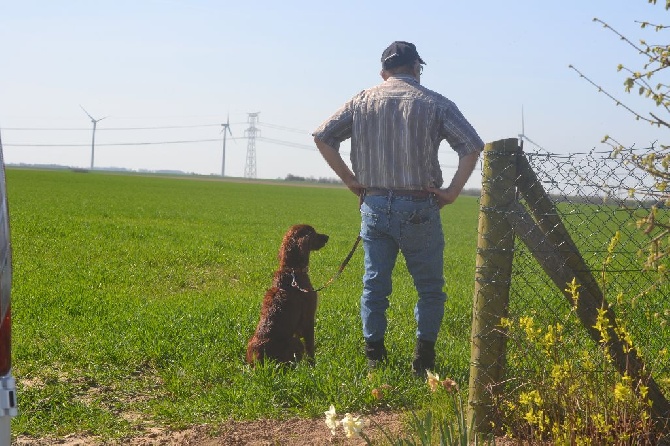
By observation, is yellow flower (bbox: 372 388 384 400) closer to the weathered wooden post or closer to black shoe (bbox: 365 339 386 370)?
the weathered wooden post

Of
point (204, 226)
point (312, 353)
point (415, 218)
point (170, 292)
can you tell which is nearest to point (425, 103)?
point (415, 218)

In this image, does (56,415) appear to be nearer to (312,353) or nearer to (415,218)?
(312,353)

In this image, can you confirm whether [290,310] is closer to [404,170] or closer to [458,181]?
[404,170]

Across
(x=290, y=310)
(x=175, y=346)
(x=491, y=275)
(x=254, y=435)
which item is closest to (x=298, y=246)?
(x=290, y=310)

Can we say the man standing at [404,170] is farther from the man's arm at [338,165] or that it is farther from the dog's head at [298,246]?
the dog's head at [298,246]

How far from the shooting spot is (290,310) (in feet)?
20.7

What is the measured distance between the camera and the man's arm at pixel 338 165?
5.86 meters

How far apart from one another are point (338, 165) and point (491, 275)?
1.91 m

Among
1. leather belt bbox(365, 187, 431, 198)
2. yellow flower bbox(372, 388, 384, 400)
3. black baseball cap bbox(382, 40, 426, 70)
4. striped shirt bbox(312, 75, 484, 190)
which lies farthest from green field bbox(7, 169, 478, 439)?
black baseball cap bbox(382, 40, 426, 70)

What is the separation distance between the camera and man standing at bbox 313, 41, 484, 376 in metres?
5.59

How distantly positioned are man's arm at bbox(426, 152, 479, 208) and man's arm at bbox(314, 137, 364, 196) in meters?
0.52

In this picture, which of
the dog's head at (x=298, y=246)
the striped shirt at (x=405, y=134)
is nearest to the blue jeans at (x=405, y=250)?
the striped shirt at (x=405, y=134)

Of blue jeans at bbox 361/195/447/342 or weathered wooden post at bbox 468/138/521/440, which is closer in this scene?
weathered wooden post at bbox 468/138/521/440

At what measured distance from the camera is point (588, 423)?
384cm
